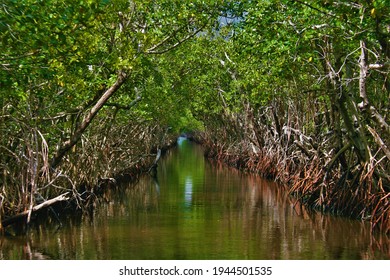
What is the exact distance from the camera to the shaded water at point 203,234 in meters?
12.3

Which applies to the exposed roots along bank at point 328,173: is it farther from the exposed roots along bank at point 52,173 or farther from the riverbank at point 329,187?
the exposed roots along bank at point 52,173

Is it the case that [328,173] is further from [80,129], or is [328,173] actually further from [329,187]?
[80,129]

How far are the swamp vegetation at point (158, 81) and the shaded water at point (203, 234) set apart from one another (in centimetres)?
80

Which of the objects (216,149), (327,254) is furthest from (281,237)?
(216,149)

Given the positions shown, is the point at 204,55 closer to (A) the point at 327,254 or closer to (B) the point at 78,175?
(B) the point at 78,175

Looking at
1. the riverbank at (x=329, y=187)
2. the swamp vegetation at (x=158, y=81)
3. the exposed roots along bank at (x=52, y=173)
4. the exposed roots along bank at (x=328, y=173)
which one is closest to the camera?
the swamp vegetation at (x=158, y=81)

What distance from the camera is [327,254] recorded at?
1222cm

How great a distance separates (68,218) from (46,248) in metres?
3.92

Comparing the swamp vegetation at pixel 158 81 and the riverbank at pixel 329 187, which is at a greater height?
the swamp vegetation at pixel 158 81

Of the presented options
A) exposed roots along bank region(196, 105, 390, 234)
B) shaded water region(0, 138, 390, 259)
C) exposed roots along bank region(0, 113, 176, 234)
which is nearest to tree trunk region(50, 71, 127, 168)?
exposed roots along bank region(0, 113, 176, 234)

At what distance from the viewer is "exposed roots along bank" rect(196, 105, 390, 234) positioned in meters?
14.7

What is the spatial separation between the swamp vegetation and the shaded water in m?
0.80

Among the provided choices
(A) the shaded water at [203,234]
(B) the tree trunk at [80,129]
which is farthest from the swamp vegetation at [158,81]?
(A) the shaded water at [203,234]

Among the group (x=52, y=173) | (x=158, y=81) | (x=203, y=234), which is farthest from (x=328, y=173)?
(x=158, y=81)
